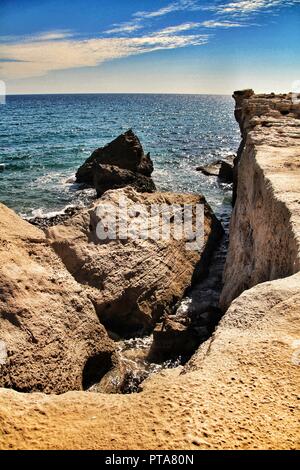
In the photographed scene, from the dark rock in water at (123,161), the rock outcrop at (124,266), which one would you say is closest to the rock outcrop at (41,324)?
the rock outcrop at (124,266)

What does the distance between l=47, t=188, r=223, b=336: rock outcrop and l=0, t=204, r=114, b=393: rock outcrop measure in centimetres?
192

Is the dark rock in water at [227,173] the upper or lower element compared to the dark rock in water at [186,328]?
upper

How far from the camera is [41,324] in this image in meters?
6.21

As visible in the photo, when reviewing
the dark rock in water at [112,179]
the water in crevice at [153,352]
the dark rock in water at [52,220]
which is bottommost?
the water in crevice at [153,352]

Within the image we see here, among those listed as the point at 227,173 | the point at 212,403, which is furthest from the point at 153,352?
the point at 227,173

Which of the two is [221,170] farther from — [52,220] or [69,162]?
[52,220]

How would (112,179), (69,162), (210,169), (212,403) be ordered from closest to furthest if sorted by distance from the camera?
(212,403)
(112,179)
(210,169)
(69,162)

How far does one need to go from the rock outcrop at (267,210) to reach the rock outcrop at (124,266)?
1.61 m

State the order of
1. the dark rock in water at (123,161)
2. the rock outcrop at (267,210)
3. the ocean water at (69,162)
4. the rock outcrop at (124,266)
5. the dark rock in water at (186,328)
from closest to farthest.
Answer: the rock outcrop at (267,210), the dark rock in water at (186,328), the rock outcrop at (124,266), the dark rock in water at (123,161), the ocean water at (69,162)

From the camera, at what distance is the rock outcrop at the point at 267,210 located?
21.5ft

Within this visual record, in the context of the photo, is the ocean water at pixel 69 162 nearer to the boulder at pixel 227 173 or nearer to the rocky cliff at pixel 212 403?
the boulder at pixel 227 173

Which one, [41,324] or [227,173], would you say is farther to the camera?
[227,173]

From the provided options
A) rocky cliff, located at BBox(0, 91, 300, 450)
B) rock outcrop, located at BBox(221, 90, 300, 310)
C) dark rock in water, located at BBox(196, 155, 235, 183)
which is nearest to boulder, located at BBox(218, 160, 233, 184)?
dark rock in water, located at BBox(196, 155, 235, 183)

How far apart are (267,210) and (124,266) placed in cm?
393
